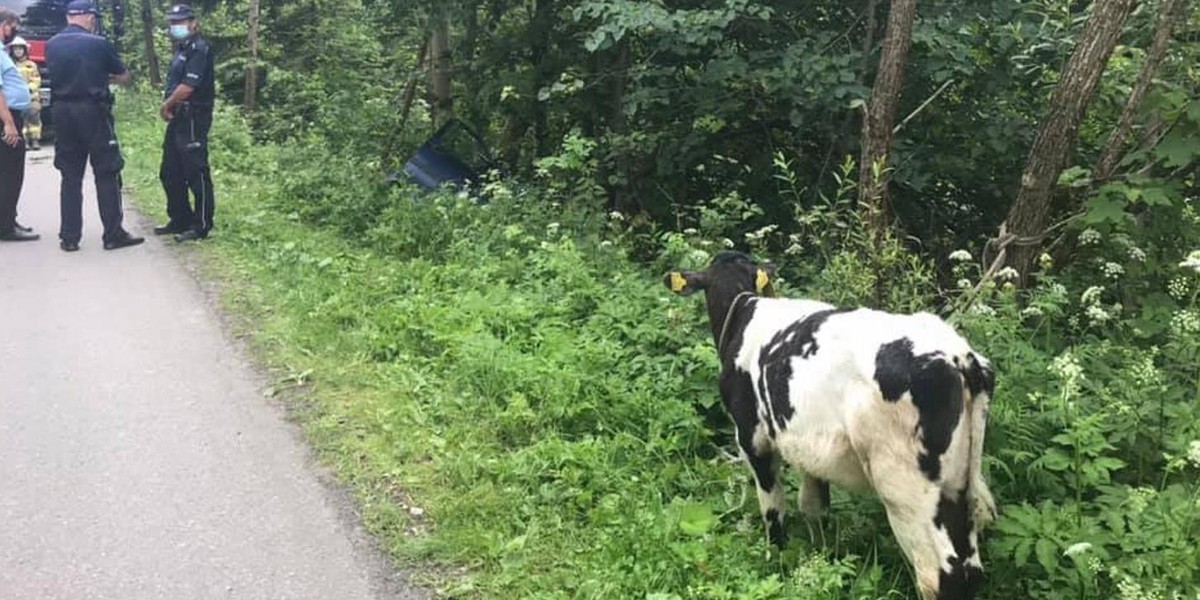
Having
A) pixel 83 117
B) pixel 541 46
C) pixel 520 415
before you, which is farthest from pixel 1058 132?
pixel 83 117

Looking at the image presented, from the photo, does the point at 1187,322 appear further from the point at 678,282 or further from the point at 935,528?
the point at 678,282

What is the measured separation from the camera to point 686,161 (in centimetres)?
912

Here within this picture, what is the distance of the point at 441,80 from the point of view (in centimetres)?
1171

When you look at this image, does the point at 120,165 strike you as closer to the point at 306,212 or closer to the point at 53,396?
the point at 306,212

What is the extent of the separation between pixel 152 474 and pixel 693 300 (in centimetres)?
311

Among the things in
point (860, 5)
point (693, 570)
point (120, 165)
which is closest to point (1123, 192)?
point (693, 570)

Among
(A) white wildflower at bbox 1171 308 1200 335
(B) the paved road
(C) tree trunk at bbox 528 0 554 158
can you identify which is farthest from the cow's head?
(C) tree trunk at bbox 528 0 554 158

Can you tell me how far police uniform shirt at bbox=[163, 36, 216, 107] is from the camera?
29.1ft

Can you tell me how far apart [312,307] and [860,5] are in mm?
5402

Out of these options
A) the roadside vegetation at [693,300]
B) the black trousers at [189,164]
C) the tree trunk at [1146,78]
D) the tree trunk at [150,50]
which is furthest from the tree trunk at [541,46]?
the tree trunk at [150,50]

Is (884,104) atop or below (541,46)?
atop

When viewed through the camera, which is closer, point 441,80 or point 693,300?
point 693,300

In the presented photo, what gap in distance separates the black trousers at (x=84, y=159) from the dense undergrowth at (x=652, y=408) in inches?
66.0

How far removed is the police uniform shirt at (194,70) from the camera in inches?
350
